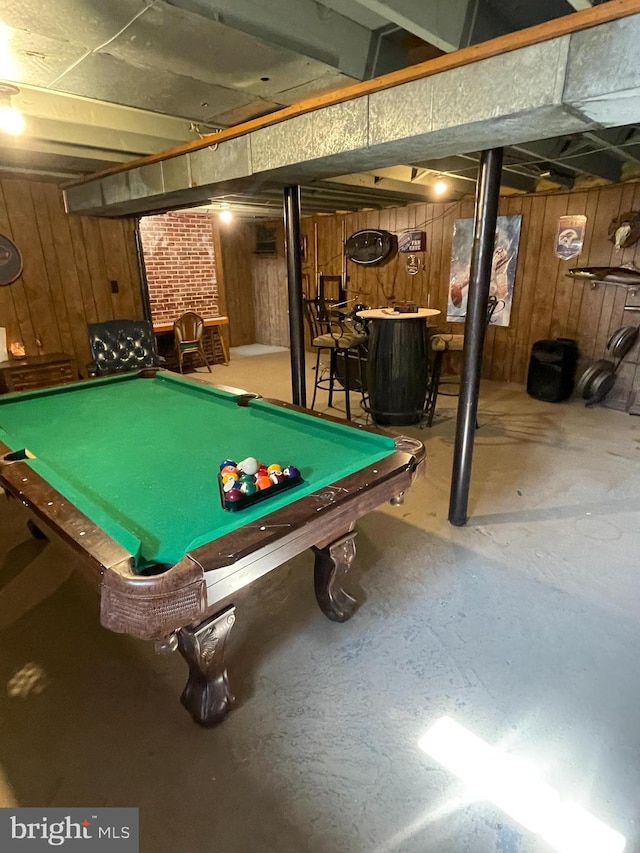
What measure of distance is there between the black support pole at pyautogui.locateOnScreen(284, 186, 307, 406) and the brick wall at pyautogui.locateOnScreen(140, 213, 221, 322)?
3878 millimetres

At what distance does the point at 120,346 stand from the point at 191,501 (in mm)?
3867

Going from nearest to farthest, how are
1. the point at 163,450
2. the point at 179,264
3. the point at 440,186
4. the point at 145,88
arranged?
the point at 163,450
the point at 145,88
the point at 440,186
the point at 179,264

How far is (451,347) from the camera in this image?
4496mm

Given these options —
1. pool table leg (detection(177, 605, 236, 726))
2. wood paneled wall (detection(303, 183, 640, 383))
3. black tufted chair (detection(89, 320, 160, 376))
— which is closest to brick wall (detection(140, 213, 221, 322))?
black tufted chair (detection(89, 320, 160, 376))

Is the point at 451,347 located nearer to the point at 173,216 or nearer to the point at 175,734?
the point at 175,734

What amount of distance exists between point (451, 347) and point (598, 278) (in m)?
1.61

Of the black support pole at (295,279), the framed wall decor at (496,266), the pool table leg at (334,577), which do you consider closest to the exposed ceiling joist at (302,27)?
the black support pole at (295,279)

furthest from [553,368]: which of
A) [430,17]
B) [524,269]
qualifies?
[430,17]

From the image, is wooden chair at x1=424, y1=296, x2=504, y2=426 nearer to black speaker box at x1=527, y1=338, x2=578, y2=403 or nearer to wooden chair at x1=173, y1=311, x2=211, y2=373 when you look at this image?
black speaker box at x1=527, y1=338, x2=578, y2=403

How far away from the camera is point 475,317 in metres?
2.56

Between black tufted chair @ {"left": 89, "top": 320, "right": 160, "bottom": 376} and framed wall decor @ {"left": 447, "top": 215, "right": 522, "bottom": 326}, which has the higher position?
framed wall decor @ {"left": 447, "top": 215, "right": 522, "bottom": 326}

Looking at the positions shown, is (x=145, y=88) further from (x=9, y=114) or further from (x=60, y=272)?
(x=60, y=272)

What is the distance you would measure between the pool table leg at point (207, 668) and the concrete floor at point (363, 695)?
0.23 feet

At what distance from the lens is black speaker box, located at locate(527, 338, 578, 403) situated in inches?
204
